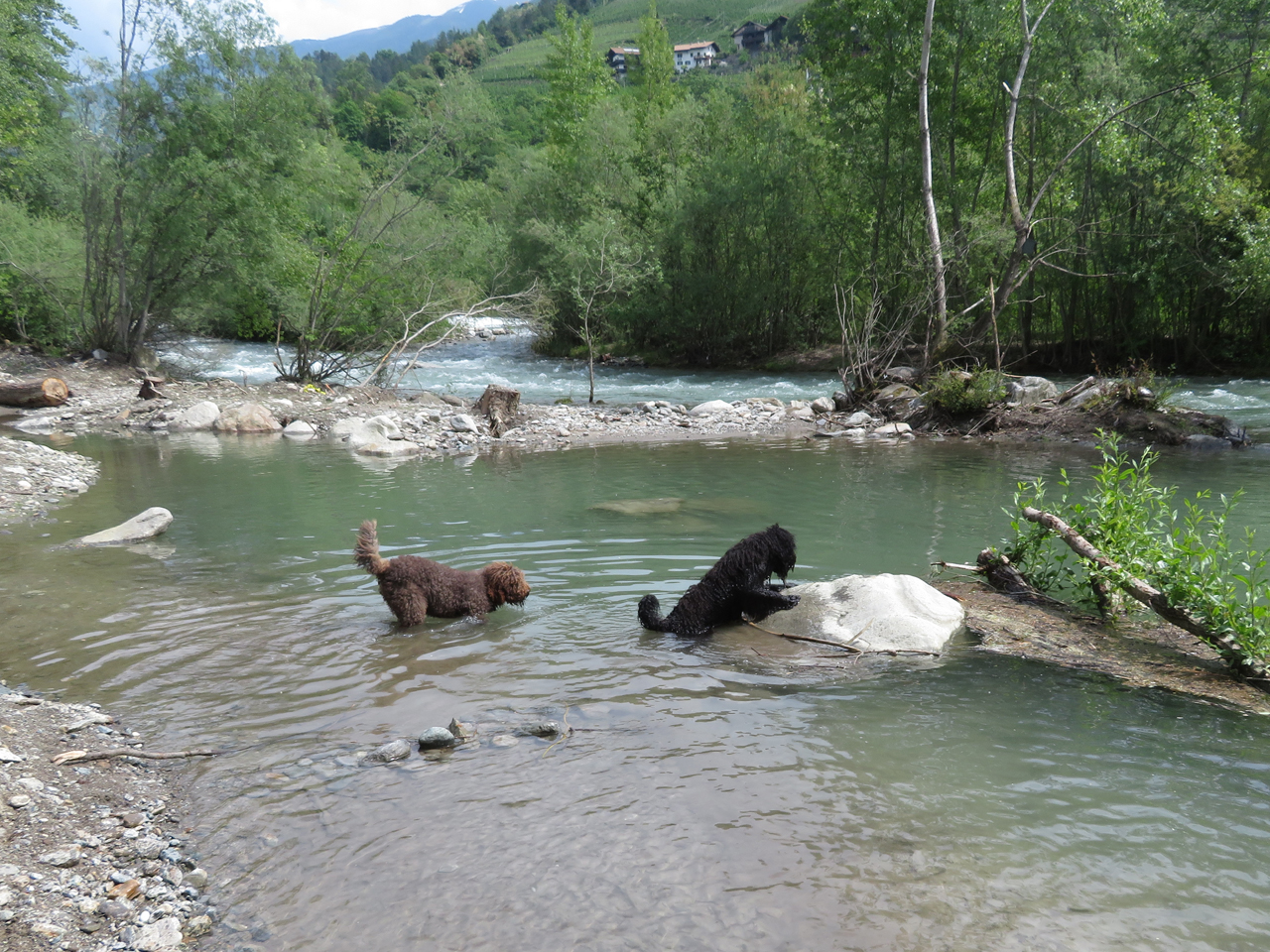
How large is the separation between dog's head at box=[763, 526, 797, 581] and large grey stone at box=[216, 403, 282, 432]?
646 inches

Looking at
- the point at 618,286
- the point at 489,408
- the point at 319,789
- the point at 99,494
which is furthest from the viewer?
the point at 618,286

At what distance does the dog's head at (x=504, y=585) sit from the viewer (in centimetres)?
695

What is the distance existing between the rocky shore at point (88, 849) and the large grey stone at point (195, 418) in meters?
16.7

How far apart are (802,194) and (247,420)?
21.9 meters

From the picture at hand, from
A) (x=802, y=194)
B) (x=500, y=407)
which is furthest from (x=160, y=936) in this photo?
(x=802, y=194)

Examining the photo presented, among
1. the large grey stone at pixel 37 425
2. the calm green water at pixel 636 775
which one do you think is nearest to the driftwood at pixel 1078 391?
the calm green water at pixel 636 775

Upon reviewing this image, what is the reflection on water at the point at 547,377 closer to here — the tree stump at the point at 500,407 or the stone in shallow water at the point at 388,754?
the tree stump at the point at 500,407

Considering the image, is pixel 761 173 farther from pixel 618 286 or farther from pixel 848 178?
pixel 618 286

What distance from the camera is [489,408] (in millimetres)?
20109

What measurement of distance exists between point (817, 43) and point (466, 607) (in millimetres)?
25710

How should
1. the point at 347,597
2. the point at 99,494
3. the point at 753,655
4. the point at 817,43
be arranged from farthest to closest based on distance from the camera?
the point at 817,43
the point at 99,494
the point at 347,597
the point at 753,655

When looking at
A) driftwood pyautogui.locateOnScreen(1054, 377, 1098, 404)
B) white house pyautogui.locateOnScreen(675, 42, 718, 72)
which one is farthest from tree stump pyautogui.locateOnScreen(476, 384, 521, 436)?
white house pyautogui.locateOnScreen(675, 42, 718, 72)

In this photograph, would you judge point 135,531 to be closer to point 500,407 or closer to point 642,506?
point 642,506

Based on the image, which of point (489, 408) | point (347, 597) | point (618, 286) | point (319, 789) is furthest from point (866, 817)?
point (618, 286)
